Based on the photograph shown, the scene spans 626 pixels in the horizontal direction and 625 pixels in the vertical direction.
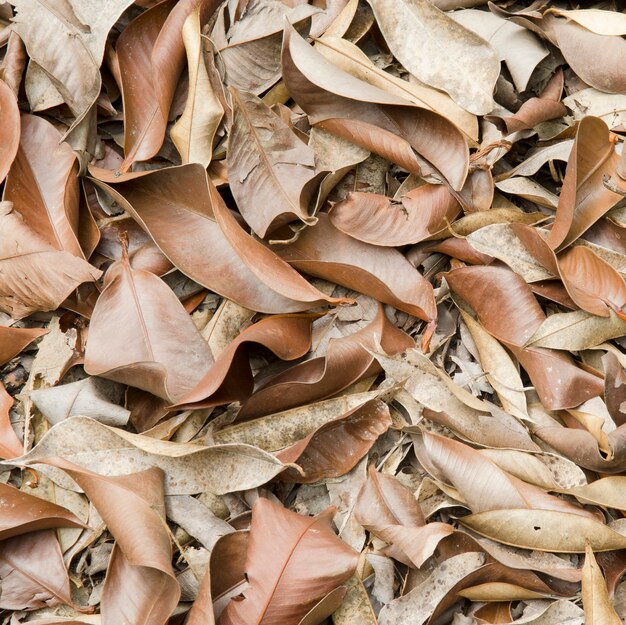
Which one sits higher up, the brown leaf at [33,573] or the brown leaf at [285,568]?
the brown leaf at [285,568]

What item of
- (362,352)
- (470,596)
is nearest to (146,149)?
(362,352)

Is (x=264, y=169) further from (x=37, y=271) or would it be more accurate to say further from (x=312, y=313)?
(x=37, y=271)

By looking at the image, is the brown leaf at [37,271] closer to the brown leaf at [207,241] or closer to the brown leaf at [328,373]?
the brown leaf at [207,241]

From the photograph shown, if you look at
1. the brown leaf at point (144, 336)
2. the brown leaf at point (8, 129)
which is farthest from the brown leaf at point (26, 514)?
the brown leaf at point (8, 129)

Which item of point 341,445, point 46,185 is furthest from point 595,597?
point 46,185

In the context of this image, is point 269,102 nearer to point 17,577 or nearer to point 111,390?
point 111,390

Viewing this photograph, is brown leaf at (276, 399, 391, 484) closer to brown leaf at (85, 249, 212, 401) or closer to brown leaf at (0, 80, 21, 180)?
brown leaf at (85, 249, 212, 401)
